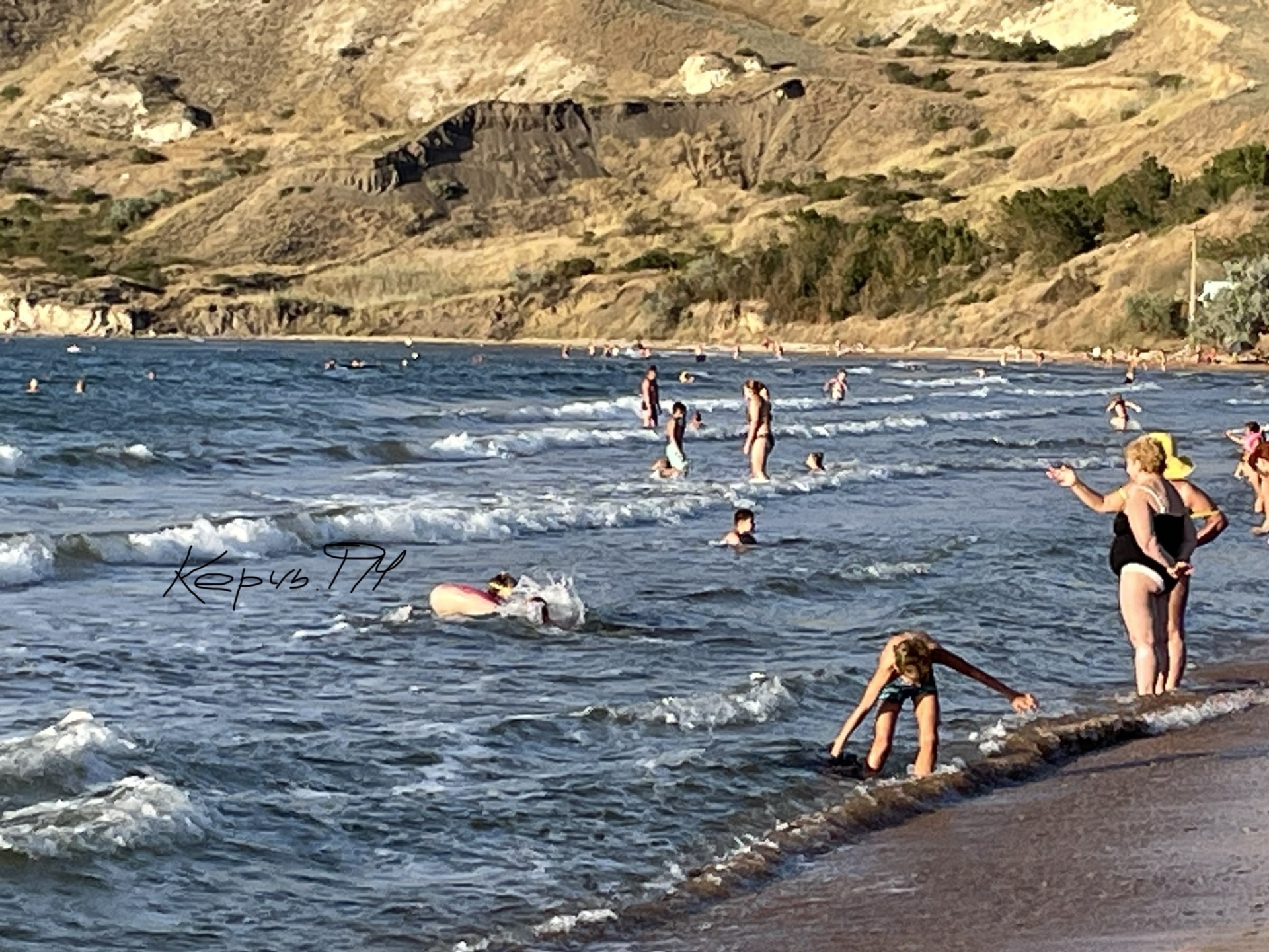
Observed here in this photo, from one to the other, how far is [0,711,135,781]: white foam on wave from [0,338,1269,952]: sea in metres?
0.02

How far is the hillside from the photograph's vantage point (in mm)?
101812

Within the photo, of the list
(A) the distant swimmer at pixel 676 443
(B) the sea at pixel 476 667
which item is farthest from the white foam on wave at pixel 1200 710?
(A) the distant swimmer at pixel 676 443

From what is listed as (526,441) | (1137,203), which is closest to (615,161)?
(1137,203)

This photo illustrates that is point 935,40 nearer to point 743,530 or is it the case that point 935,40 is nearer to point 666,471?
point 666,471

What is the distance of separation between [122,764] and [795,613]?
6771mm

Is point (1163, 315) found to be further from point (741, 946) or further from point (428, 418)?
point (741, 946)

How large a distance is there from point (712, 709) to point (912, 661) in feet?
5.19

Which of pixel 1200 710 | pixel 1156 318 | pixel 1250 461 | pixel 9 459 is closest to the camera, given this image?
pixel 1200 710

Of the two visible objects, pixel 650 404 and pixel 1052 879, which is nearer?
pixel 1052 879

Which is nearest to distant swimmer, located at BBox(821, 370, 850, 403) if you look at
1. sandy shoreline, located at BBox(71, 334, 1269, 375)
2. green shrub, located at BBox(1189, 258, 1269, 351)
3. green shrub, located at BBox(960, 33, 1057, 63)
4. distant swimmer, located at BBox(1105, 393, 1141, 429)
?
distant swimmer, located at BBox(1105, 393, 1141, 429)

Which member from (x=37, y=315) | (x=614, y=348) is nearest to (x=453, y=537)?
(x=614, y=348)

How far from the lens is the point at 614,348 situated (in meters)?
95.4

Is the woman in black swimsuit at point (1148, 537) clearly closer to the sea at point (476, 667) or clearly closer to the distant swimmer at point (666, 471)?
the sea at point (476, 667)

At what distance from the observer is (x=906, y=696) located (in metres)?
9.95
